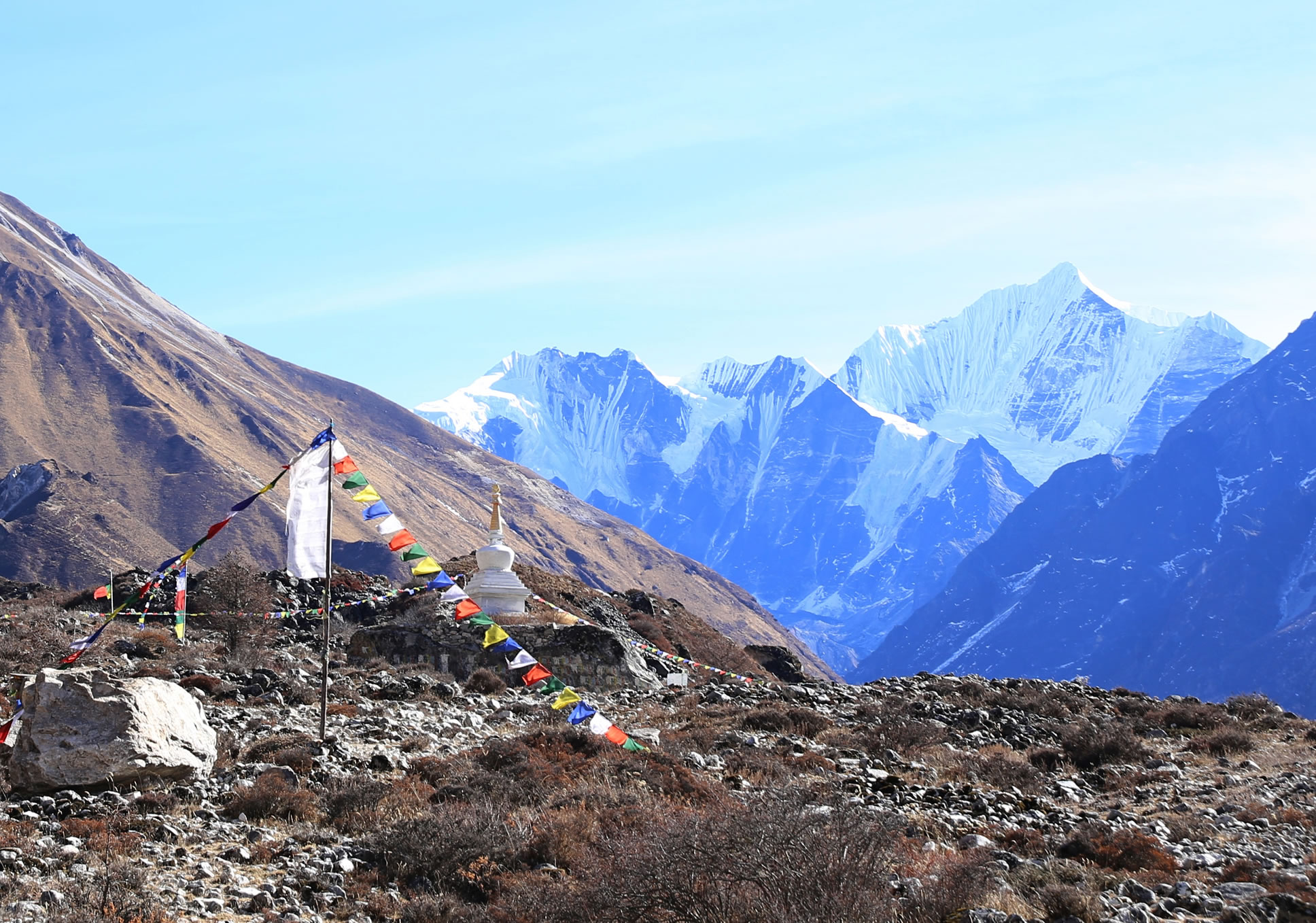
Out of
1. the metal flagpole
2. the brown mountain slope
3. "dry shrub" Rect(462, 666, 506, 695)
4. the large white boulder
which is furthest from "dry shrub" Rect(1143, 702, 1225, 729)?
the brown mountain slope

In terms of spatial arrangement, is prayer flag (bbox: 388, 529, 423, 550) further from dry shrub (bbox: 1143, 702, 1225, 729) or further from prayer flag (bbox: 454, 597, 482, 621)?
dry shrub (bbox: 1143, 702, 1225, 729)

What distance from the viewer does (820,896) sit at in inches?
290

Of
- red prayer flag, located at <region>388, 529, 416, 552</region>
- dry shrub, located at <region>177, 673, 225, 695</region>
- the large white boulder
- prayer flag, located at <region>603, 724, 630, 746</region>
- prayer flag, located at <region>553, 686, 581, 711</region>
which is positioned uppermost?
red prayer flag, located at <region>388, 529, 416, 552</region>

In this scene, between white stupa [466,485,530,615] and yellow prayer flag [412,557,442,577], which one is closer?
yellow prayer flag [412,557,442,577]

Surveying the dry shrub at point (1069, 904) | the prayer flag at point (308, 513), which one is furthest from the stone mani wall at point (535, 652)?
the dry shrub at point (1069, 904)

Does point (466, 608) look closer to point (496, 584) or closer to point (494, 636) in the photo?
point (494, 636)

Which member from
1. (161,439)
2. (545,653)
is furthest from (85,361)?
(545,653)

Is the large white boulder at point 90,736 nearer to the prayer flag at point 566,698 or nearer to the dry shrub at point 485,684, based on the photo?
the prayer flag at point 566,698

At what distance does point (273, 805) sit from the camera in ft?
37.3

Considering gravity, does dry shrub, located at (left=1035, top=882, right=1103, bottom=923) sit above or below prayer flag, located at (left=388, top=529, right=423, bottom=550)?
below

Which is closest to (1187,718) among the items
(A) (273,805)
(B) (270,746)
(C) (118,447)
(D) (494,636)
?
(D) (494,636)

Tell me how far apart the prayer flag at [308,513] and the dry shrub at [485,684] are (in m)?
8.64

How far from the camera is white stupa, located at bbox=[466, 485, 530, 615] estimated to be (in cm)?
2906

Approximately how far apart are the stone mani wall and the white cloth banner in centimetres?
1158
